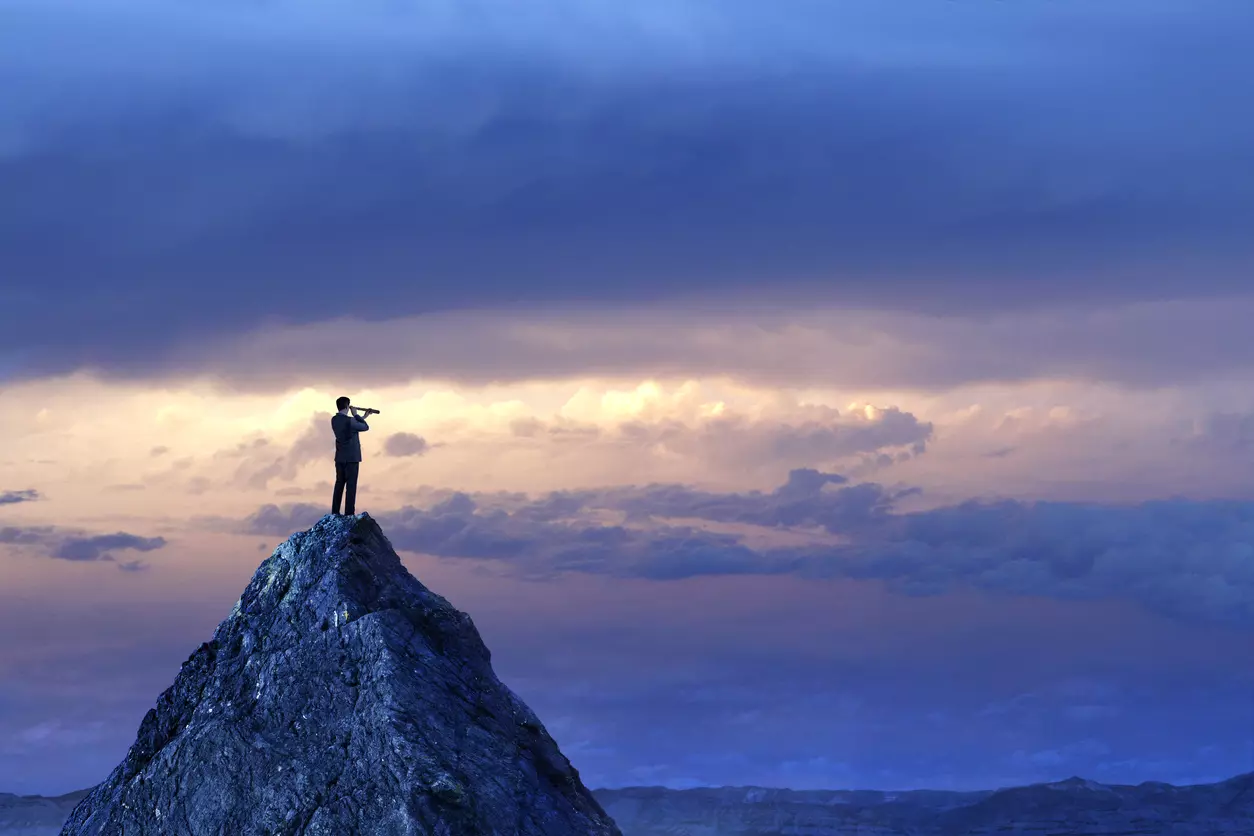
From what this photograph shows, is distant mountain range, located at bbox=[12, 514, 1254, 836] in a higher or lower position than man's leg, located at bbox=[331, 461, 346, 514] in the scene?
lower

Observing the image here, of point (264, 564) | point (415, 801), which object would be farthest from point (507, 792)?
point (264, 564)

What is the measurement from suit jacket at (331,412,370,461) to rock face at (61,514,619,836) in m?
2.25

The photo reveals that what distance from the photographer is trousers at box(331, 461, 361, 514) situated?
4319cm

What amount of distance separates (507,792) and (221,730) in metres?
8.58

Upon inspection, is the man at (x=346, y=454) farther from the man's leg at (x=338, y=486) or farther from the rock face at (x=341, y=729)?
the rock face at (x=341, y=729)

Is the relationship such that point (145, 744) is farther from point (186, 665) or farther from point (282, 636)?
point (282, 636)

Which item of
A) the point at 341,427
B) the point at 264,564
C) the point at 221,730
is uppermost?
the point at 341,427

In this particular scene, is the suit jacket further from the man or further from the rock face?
the rock face

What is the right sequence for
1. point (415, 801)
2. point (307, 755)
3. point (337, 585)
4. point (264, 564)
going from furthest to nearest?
1. point (264, 564)
2. point (337, 585)
3. point (307, 755)
4. point (415, 801)

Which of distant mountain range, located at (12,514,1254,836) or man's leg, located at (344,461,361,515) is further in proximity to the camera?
man's leg, located at (344,461,361,515)

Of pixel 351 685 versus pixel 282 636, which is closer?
pixel 351 685

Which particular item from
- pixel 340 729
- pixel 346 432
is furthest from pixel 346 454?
pixel 340 729

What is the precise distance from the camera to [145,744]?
4175cm

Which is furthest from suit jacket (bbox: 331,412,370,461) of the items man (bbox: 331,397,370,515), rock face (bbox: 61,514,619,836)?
rock face (bbox: 61,514,619,836)
